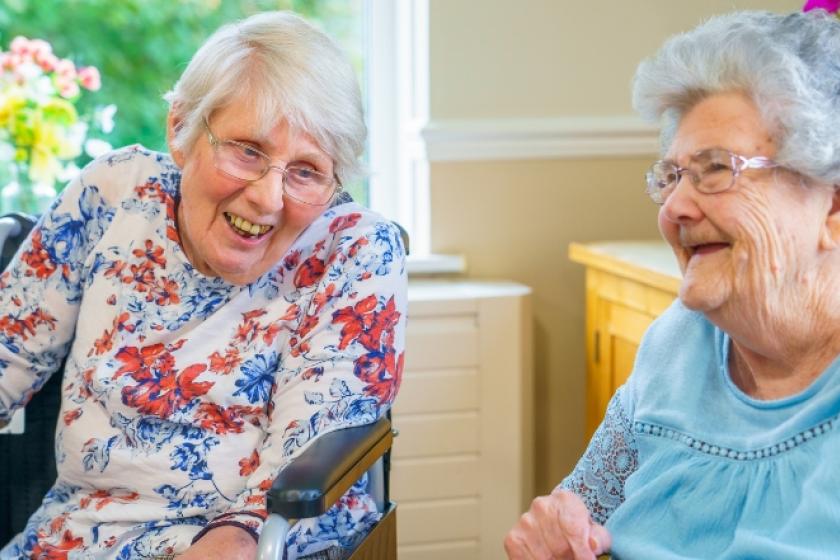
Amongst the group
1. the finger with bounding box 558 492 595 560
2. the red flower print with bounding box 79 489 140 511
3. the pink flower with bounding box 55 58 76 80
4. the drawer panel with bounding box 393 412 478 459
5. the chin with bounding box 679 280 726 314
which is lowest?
the drawer panel with bounding box 393 412 478 459

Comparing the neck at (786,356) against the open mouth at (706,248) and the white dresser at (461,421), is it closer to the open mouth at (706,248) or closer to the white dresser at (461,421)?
the open mouth at (706,248)

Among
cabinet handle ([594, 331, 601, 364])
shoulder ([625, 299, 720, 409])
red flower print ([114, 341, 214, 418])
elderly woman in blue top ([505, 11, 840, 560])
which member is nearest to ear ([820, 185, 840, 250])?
elderly woman in blue top ([505, 11, 840, 560])

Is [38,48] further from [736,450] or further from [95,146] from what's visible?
[736,450]

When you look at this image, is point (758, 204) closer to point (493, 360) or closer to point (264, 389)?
point (264, 389)

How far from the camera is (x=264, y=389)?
6.12ft

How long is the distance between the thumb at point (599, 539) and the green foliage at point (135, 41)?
5.49ft

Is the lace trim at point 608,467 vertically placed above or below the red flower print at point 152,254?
below

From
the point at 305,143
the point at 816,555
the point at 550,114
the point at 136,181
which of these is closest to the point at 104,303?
the point at 136,181

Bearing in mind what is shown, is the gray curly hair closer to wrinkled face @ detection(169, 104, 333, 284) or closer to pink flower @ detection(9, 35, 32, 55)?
wrinkled face @ detection(169, 104, 333, 284)

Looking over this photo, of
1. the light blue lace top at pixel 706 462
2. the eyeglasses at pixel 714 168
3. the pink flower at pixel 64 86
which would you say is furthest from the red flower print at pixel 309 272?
the pink flower at pixel 64 86

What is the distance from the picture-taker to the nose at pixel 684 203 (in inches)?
59.8

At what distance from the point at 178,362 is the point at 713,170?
2.80 ft

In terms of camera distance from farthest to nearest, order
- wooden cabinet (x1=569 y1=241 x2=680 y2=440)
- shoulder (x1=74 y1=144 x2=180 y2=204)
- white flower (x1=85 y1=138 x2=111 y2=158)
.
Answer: white flower (x1=85 y1=138 x2=111 y2=158) < wooden cabinet (x1=569 y1=241 x2=680 y2=440) < shoulder (x1=74 y1=144 x2=180 y2=204)

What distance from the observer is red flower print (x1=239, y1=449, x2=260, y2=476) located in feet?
6.03
